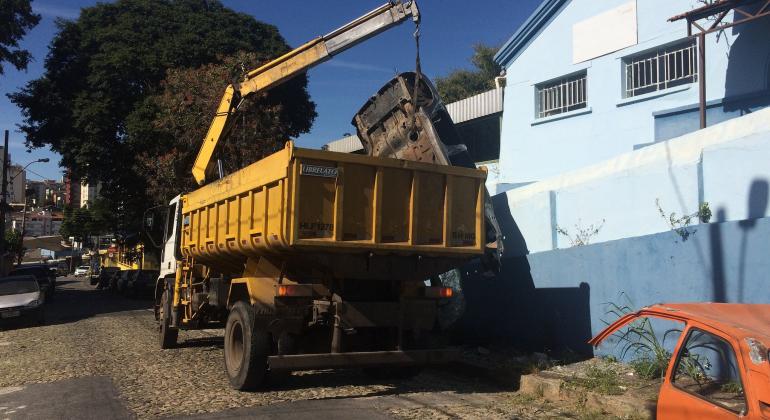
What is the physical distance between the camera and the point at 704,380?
3996mm

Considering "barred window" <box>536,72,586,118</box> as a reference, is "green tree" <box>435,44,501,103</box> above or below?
above

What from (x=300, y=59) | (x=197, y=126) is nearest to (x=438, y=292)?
(x=300, y=59)

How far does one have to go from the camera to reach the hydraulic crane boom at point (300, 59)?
984cm

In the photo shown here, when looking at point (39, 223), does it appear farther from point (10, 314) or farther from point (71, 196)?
point (10, 314)

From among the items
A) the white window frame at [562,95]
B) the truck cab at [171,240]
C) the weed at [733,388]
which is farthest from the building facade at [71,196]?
the weed at [733,388]

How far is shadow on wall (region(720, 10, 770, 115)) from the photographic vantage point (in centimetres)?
1152

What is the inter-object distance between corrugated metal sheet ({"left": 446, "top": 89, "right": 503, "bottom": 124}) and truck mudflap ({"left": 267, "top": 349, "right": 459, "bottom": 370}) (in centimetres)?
1139

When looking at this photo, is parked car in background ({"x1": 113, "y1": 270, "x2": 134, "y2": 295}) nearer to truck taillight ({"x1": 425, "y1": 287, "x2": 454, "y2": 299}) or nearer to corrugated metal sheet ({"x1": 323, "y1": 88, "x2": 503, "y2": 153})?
corrugated metal sheet ({"x1": 323, "y1": 88, "x2": 503, "y2": 153})

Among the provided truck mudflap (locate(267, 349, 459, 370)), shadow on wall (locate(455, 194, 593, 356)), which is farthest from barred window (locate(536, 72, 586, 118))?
truck mudflap (locate(267, 349, 459, 370))

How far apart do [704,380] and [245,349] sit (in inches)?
192

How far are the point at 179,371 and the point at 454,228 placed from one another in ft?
15.4

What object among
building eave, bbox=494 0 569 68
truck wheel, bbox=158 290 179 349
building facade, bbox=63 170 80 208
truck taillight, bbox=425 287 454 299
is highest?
building facade, bbox=63 170 80 208

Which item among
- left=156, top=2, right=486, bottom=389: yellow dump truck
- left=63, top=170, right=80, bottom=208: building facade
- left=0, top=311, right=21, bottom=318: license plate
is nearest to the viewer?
left=156, top=2, right=486, bottom=389: yellow dump truck

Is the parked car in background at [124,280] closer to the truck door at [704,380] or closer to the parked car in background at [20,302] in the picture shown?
the parked car in background at [20,302]
